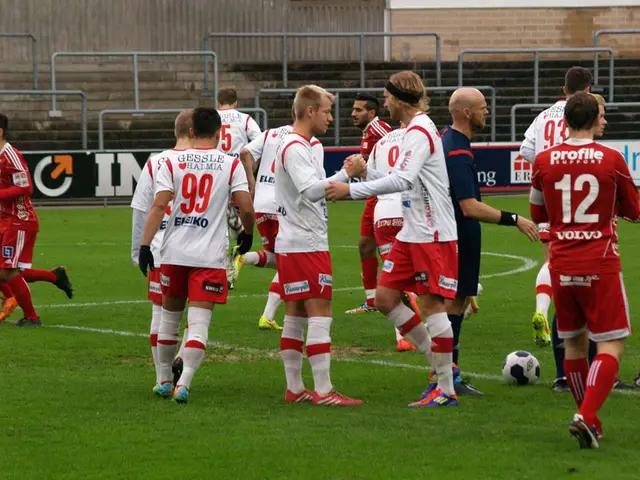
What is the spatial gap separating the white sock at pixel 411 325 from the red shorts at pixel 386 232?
246cm

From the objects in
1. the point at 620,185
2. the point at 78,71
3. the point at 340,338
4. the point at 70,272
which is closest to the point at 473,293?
the point at 620,185

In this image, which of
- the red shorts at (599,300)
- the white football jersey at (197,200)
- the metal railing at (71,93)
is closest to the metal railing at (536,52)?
the metal railing at (71,93)

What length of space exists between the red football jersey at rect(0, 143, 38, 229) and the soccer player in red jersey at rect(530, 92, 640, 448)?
20.9 ft

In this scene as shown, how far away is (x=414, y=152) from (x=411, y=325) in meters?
1.30

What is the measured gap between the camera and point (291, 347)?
9.10 m

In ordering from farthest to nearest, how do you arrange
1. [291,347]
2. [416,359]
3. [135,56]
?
1. [135,56]
2. [416,359]
3. [291,347]

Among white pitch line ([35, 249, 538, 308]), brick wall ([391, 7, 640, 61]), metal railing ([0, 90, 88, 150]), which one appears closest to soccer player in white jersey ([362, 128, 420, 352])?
white pitch line ([35, 249, 538, 308])

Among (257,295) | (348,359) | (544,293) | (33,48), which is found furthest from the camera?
(33,48)

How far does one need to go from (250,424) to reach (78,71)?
2426 cm

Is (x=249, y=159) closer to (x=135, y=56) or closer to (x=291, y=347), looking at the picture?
(x=291, y=347)

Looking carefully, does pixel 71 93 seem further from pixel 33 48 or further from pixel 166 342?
pixel 166 342

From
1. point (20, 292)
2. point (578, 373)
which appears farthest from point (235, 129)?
point (578, 373)

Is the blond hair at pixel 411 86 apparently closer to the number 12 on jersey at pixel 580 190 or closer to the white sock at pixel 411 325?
the white sock at pixel 411 325

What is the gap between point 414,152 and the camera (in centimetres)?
Result: 856
